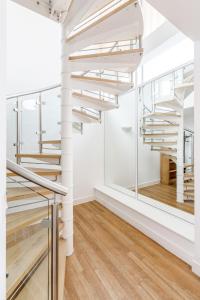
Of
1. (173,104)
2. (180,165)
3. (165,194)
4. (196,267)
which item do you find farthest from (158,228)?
(173,104)

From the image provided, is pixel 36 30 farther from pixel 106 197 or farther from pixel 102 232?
pixel 102 232

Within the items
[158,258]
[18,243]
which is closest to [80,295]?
[18,243]

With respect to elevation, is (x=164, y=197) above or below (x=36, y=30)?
below

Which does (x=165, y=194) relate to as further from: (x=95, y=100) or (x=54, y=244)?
(x=54, y=244)

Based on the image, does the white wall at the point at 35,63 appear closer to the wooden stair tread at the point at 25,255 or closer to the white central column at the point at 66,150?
the white central column at the point at 66,150

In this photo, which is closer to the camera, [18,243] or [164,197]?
[18,243]

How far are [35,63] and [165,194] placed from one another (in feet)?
10.7

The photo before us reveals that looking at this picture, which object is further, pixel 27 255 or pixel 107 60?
pixel 107 60

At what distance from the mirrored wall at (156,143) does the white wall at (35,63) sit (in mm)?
674

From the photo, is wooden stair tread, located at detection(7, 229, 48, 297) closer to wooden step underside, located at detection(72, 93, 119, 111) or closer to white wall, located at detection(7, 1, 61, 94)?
wooden step underside, located at detection(72, 93, 119, 111)

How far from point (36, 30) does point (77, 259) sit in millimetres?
3854

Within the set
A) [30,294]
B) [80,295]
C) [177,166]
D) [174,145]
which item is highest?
[174,145]

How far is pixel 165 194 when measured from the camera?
2861 millimetres

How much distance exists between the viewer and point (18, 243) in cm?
126
